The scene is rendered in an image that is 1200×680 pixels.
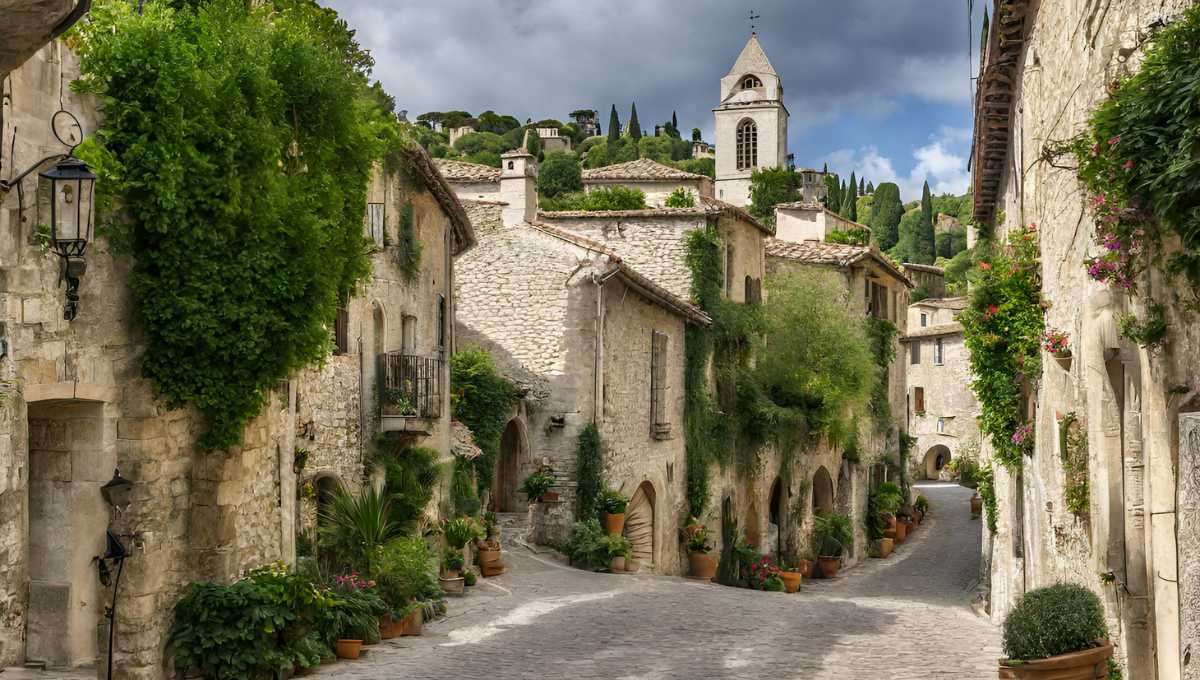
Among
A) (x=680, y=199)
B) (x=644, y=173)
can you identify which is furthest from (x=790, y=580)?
(x=644, y=173)

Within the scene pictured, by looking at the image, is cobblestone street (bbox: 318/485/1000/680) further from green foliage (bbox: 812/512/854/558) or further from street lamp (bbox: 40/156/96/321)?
green foliage (bbox: 812/512/854/558)

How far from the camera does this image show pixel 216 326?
10.7 meters

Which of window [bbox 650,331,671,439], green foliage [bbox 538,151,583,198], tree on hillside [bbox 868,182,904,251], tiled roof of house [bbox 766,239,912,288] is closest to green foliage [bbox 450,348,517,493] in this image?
window [bbox 650,331,671,439]

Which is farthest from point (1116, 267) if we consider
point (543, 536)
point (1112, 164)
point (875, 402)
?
point (875, 402)

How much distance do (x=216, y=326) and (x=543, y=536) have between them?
46.4ft

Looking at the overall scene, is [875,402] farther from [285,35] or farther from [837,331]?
[285,35]

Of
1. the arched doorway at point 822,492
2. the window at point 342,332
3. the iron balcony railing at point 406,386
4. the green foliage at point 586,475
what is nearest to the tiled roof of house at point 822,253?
the arched doorway at point 822,492

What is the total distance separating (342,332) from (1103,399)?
1045cm

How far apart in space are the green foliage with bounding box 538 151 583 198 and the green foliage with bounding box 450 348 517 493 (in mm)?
65546

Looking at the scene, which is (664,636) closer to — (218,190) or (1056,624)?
(1056,624)

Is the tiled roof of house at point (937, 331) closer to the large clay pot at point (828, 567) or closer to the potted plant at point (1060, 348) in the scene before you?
the large clay pot at point (828, 567)

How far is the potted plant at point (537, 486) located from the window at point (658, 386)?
4.07 m

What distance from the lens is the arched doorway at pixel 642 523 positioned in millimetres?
26375

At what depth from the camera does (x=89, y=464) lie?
33.4 ft
